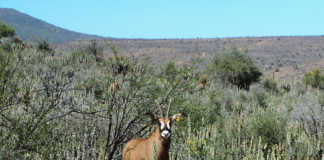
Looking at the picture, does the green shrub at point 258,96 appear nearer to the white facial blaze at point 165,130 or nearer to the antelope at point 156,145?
the antelope at point 156,145

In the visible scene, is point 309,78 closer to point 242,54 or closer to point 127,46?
point 242,54

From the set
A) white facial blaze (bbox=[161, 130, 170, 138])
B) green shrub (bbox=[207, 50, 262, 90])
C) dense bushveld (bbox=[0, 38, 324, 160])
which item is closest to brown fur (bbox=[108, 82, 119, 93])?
dense bushveld (bbox=[0, 38, 324, 160])

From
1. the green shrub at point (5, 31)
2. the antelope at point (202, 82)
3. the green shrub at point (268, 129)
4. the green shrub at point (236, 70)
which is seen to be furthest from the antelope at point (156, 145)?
the green shrub at point (5, 31)

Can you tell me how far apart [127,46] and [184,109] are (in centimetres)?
6726

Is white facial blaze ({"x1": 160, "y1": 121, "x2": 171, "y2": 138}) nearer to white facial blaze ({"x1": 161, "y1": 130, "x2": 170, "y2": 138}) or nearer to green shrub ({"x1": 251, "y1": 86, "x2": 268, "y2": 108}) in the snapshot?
white facial blaze ({"x1": 161, "y1": 130, "x2": 170, "y2": 138})

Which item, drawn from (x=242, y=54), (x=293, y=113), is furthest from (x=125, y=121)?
(x=242, y=54)

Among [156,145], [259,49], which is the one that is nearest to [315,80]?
[156,145]

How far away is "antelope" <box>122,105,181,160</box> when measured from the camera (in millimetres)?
5977

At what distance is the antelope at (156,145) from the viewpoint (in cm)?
598

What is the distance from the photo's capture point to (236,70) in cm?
3139

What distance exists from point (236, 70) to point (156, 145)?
85.3 feet

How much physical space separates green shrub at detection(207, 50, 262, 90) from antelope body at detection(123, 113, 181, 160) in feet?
82.9

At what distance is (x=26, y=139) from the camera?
5.52 metres

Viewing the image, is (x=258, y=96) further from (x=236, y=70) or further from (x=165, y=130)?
(x=165, y=130)
